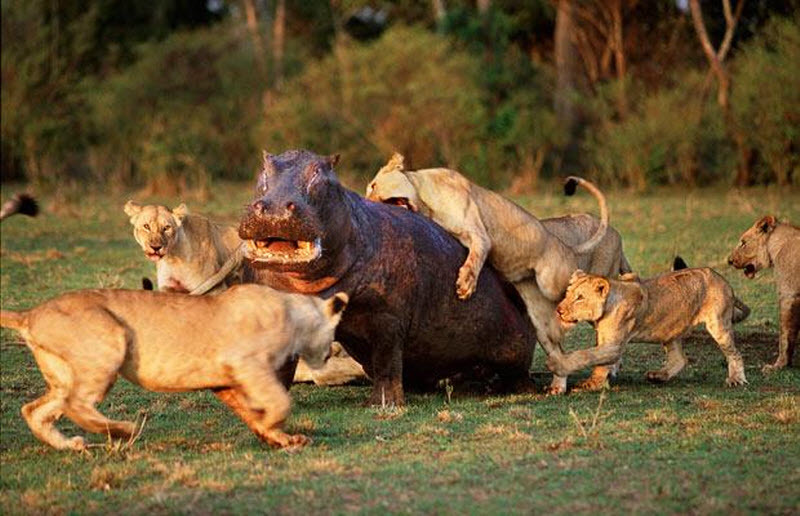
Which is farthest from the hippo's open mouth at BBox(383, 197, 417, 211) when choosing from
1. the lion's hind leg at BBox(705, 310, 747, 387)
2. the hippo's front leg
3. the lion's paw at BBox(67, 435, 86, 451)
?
the lion's paw at BBox(67, 435, 86, 451)

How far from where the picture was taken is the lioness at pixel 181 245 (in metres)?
10.8

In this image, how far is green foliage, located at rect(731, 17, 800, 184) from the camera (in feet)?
88.2

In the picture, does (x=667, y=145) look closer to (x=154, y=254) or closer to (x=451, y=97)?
(x=451, y=97)

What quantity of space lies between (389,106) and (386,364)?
2295 cm

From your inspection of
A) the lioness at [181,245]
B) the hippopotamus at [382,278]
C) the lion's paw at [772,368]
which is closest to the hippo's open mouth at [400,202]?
the hippopotamus at [382,278]

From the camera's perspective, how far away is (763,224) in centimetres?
1158

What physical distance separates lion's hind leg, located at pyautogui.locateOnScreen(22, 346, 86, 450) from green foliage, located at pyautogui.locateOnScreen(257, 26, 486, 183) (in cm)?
2240

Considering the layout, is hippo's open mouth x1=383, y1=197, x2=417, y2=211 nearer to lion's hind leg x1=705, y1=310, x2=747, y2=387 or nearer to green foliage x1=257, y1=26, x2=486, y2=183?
lion's hind leg x1=705, y1=310, x2=747, y2=387

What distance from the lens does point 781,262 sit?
443 inches

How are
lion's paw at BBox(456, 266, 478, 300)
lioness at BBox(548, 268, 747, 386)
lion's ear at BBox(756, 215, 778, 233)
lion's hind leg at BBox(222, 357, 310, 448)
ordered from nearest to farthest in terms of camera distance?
lion's hind leg at BBox(222, 357, 310, 448), lion's paw at BBox(456, 266, 478, 300), lioness at BBox(548, 268, 747, 386), lion's ear at BBox(756, 215, 778, 233)

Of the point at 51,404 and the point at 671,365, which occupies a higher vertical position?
the point at 51,404

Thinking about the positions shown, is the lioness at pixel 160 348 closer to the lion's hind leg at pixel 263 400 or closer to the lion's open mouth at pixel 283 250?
the lion's hind leg at pixel 263 400

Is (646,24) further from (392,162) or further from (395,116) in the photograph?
(392,162)

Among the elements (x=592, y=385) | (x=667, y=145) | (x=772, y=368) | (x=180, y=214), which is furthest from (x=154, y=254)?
(x=667, y=145)
